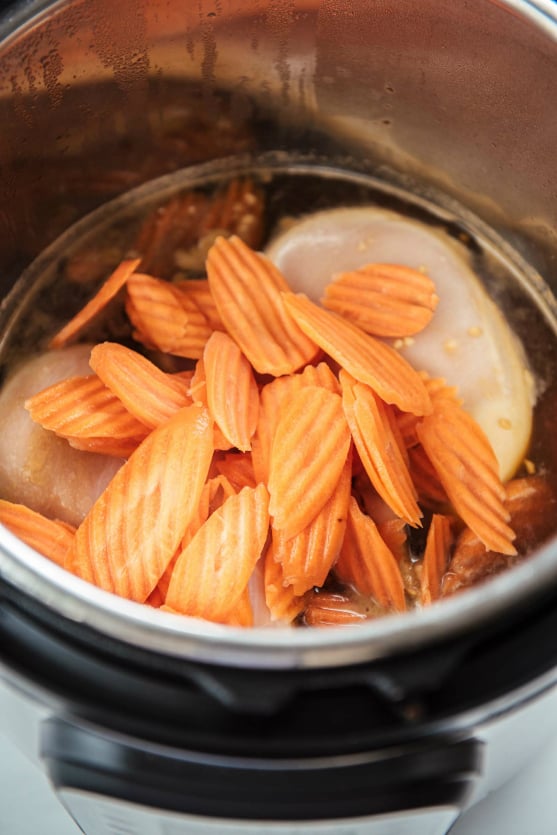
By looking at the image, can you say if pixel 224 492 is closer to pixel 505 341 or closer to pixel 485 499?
pixel 485 499

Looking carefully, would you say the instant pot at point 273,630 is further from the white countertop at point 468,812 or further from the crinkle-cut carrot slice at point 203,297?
the crinkle-cut carrot slice at point 203,297

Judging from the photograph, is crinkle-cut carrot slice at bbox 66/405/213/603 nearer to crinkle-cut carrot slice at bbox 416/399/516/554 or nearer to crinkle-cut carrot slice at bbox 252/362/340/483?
crinkle-cut carrot slice at bbox 252/362/340/483

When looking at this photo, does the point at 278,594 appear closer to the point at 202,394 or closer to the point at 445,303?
the point at 202,394

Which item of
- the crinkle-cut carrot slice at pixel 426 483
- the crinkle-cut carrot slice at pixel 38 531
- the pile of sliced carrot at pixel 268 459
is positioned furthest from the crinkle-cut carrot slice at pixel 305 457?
the crinkle-cut carrot slice at pixel 38 531

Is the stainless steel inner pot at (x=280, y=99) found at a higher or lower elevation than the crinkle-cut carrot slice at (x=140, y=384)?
higher

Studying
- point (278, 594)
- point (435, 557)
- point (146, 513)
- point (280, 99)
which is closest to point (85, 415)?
point (146, 513)

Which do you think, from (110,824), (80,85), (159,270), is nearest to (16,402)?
(159,270)
